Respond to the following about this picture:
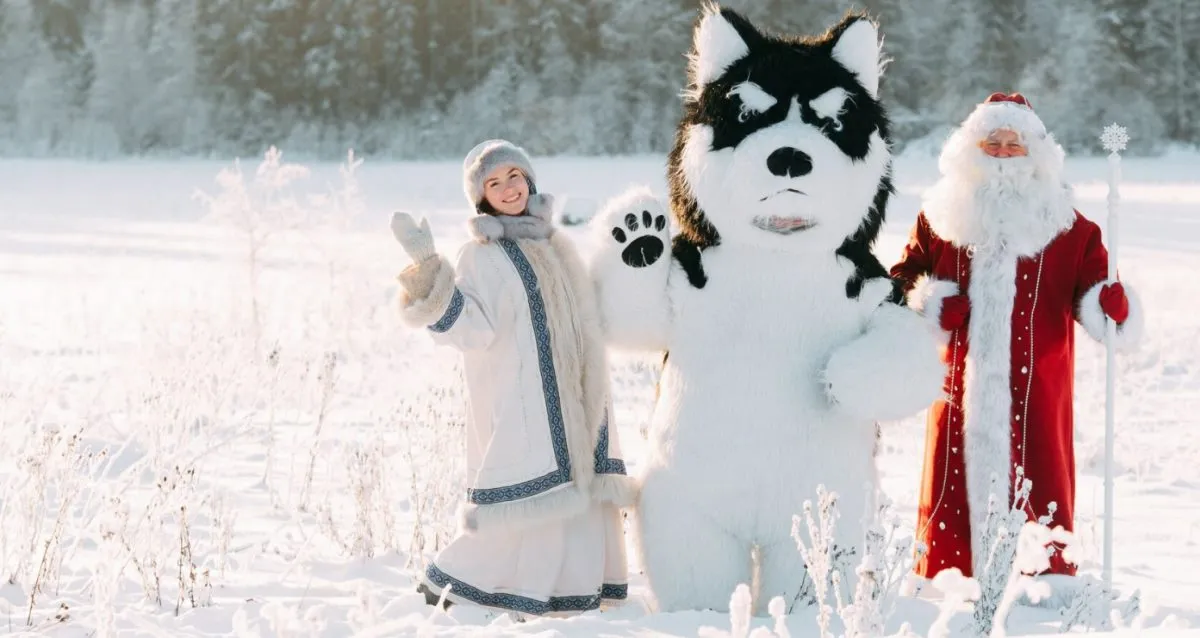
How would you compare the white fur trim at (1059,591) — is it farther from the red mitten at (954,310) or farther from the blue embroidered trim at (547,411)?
the blue embroidered trim at (547,411)

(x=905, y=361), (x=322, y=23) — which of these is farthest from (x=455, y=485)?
(x=322, y=23)

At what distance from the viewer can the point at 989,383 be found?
3.79 meters

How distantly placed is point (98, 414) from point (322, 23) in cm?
2840

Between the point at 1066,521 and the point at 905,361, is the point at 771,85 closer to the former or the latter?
the point at 905,361

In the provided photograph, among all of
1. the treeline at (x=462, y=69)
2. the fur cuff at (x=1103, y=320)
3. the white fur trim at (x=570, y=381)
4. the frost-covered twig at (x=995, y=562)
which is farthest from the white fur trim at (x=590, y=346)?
Answer: the treeline at (x=462, y=69)

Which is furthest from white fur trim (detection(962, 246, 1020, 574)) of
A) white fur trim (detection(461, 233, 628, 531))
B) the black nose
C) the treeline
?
the treeline

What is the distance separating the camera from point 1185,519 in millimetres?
4824

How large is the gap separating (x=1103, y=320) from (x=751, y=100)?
1.31 meters

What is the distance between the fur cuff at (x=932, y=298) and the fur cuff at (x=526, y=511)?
4.09 feet

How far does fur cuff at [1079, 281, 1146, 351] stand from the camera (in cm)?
372

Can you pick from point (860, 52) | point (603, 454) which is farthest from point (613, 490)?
point (860, 52)

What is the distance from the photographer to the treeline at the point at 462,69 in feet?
92.7

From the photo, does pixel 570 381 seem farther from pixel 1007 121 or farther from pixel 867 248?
pixel 1007 121

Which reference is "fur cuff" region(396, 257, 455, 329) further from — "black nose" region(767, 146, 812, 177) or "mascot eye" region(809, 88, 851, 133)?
"mascot eye" region(809, 88, 851, 133)
